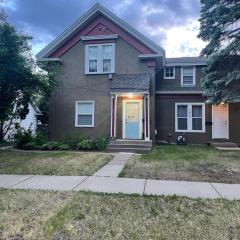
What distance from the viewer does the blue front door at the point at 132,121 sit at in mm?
18391

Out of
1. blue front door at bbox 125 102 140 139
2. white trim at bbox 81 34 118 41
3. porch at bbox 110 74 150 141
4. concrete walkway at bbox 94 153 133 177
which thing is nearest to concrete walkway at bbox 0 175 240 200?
concrete walkway at bbox 94 153 133 177

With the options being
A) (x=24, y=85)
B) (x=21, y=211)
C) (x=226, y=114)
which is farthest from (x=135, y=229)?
(x=226, y=114)

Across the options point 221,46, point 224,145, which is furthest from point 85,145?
point 224,145

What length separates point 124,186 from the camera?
7895mm

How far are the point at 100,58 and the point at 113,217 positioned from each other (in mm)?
14119

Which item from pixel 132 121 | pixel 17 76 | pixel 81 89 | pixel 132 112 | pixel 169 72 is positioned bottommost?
pixel 132 121

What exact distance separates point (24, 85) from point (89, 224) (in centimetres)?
1192

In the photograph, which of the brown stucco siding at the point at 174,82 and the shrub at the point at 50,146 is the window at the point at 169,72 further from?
the shrub at the point at 50,146

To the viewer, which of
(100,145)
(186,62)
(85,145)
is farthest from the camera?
(186,62)

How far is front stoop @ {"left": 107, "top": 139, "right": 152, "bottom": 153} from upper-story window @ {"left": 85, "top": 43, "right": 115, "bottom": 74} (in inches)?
169

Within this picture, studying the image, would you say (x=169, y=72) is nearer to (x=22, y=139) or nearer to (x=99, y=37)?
(x=99, y=37)

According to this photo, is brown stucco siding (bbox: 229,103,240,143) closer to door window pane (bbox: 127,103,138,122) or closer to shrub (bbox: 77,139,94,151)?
door window pane (bbox: 127,103,138,122)

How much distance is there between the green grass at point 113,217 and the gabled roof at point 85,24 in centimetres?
1242

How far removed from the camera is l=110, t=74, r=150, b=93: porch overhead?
17297mm
